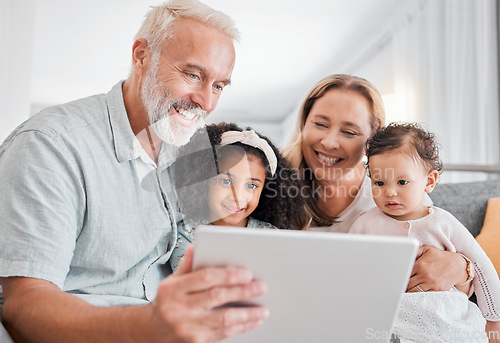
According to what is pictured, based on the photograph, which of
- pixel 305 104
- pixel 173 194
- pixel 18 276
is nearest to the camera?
pixel 18 276

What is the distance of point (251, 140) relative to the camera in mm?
1357

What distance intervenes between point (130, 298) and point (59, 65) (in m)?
2.94

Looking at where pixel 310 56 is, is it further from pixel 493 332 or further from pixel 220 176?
pixel 493 332

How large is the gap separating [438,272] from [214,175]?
0.65 metres

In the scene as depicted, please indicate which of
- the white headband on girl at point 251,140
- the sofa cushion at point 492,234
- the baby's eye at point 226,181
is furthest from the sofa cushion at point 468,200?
the baby's eye at point 226,181

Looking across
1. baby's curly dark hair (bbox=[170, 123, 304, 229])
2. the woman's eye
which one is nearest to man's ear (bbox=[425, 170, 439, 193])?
baby's curly dark hair (bbox=[170, 123, 304, 229])

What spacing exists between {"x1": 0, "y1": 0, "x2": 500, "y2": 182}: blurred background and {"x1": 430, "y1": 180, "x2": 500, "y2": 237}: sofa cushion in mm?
1176

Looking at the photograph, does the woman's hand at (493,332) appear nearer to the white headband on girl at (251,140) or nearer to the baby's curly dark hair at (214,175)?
the baby's curly dark hair at (214,175)

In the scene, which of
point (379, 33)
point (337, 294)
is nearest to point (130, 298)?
point (337, 294)

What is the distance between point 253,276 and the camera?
70cm

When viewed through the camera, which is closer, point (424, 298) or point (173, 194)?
point (424, 298)

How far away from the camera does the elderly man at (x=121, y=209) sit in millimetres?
665

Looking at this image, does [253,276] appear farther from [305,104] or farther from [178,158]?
[305,104]

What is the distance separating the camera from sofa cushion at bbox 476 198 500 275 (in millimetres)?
1406
